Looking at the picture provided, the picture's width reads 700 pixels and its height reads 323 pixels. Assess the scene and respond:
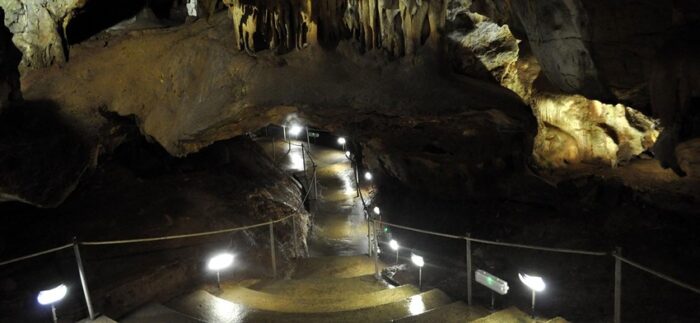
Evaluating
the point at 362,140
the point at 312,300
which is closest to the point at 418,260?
the point at 312,300

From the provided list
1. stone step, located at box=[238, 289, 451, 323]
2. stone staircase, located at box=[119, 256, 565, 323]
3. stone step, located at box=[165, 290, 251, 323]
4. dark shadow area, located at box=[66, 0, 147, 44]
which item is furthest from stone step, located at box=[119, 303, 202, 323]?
dark shadow area, located at box=[66, 0, 147, 44]

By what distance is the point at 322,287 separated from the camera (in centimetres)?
719

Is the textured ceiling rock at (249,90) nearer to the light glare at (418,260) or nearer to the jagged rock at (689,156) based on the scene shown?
the jagged rock at (689,156)

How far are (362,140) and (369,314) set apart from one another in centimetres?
547

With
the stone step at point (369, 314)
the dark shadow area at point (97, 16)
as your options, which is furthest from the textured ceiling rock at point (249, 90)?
the stone step at point (369, 314)

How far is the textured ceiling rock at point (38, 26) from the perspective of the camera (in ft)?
27.4

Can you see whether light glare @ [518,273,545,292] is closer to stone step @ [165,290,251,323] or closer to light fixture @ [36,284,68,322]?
stone step @ [165,290,251,323]

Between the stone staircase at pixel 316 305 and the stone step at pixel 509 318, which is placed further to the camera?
the stone staircase at pixel 316 305

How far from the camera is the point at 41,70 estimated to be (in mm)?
8609

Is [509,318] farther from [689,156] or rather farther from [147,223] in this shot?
[147,223]

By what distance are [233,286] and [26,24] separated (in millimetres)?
6160

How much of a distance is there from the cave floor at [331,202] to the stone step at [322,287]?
4819mm

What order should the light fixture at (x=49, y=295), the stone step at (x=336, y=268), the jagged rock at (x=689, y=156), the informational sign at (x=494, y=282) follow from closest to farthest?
the informational sign at (x=494, y=282)
the light fixture at (x=49, y=295)
the jagged rock at (x=689, y=156)
the stone step at (x=336, y=268)

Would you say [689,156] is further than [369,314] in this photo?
Yes
